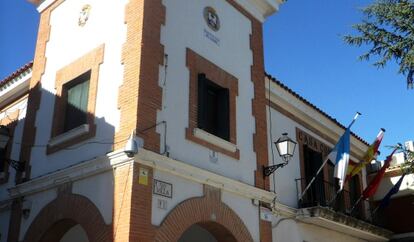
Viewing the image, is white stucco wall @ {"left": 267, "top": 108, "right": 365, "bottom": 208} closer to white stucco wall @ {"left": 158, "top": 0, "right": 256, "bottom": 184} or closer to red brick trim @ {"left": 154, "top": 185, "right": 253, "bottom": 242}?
white stucco wall @ {"left": 158, "top": 0, "right": 256, "bottom": 184}

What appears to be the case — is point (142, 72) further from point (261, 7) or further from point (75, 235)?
point (261, 7)

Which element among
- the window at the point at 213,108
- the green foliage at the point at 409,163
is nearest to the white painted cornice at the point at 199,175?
the window at the point at 213,108

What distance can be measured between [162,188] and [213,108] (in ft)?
8.89

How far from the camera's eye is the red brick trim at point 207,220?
8422 mm

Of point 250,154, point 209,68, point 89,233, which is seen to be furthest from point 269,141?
point 89,233

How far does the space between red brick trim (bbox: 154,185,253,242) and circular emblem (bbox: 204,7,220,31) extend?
11.9 feet

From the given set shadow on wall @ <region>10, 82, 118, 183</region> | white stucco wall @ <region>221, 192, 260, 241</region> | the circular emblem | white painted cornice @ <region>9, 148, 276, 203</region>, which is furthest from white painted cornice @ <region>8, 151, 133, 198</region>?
the circular emblem

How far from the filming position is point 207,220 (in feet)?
30.3

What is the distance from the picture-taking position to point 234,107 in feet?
35.3

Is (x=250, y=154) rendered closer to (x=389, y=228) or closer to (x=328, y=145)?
(x=328, y=145)

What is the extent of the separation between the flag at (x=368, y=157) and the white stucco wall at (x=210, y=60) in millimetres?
4268

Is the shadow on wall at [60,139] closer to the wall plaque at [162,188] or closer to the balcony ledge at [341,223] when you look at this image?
the wall plaque at [162,188]

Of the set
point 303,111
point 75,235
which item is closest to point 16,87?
point 75,235

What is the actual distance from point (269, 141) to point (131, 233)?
5596mm
